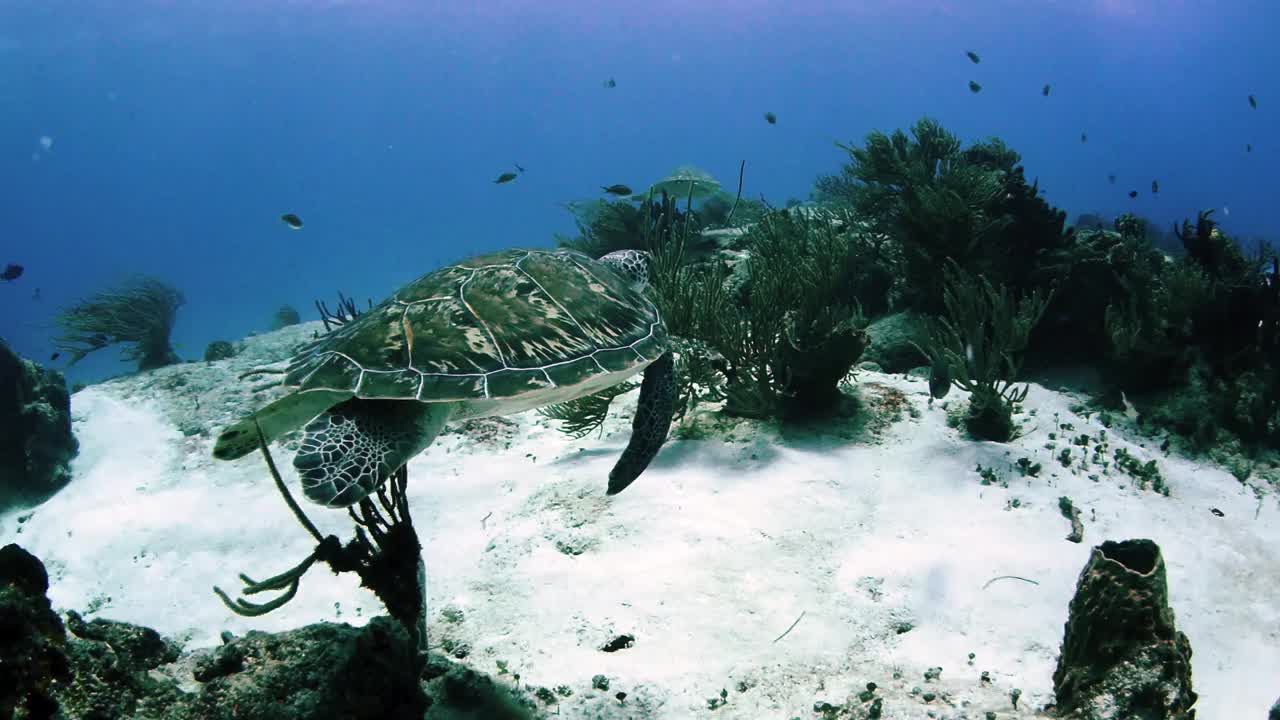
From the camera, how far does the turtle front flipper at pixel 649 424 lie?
3676mm

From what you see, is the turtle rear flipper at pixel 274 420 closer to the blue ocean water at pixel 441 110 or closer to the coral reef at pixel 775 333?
the coral reef at pixel 775 333

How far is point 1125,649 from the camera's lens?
241 centimetres

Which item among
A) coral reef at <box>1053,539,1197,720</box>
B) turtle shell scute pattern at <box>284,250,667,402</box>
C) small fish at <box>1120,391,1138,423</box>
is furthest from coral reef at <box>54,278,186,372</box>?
small fish at <box>1120,391,1138,423</box>

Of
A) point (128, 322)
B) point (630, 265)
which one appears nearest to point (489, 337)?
point (630, 265)

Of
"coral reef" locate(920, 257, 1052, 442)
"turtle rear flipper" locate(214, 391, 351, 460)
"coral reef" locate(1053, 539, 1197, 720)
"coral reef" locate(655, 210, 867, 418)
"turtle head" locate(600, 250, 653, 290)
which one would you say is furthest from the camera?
"coral reef" locate(655, 210, 867, 418)

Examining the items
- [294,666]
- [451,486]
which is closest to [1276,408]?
[451,486]

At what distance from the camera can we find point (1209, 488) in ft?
16.0

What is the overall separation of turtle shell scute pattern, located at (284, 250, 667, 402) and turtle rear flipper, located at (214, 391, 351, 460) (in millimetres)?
67

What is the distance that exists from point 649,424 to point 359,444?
70.5 inches

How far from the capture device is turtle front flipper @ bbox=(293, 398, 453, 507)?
7.61 feet

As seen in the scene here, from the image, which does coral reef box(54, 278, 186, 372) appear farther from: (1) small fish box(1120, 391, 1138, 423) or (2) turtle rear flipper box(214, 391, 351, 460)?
(1) small fish box(1120, 391, 1138, 423)

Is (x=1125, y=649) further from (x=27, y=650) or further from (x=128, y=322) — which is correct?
(x=128, y=322)

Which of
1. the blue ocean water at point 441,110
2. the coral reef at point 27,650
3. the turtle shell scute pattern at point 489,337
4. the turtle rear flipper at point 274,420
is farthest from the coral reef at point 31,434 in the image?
the blue ocean water at point 441,110

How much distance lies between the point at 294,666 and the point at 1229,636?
15.2ft
